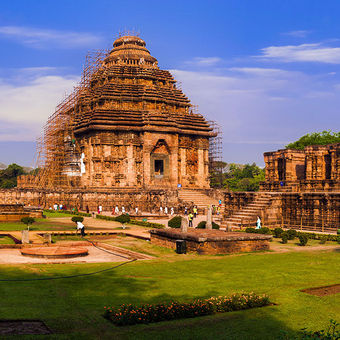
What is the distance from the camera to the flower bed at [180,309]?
1001 centimetres

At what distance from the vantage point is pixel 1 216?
116 feet

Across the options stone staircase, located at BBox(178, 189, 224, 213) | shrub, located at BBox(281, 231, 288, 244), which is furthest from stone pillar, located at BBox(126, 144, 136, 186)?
shrub, located at BBox(281, 231, 288, 244)

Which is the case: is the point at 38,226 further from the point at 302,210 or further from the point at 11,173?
the point at 11,173

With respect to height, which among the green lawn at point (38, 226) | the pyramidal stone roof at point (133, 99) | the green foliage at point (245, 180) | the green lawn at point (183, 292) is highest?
the pyramidal stone roof at point (133, 99)

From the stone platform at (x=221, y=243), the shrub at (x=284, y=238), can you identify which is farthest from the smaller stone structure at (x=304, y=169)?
the stone platform at (x=221, y=243)

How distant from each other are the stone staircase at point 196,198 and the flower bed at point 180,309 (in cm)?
3980

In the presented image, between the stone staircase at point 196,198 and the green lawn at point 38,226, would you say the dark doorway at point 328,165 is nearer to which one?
the stone staircase at point 196,198

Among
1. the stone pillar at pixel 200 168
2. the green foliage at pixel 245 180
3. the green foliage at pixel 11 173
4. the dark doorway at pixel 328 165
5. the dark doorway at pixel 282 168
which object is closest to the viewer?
the dark doorway at pixel 328 165

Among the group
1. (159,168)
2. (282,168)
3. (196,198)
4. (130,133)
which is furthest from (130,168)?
(282,168)

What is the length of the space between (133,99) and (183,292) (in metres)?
51.1

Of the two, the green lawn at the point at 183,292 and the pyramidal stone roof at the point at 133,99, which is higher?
the pyramidal stone roof at the point at 133,99

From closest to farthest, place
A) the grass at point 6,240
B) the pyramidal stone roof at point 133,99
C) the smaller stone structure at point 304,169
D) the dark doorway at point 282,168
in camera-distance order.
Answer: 1. the grass at point 6,240
2. the smaller stone structure at point 304,169
3. the dark doorway at point 282,168
4. the pyramidal stone roof at point 133,99

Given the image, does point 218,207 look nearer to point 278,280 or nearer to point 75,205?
point 75,205

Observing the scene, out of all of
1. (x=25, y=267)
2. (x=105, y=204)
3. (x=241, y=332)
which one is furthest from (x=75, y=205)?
(x=241, y=332)
